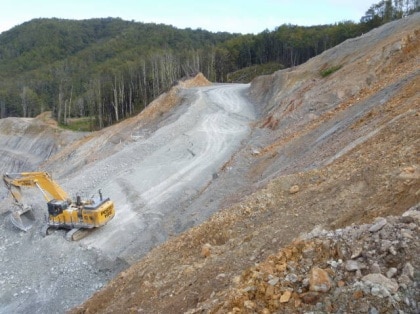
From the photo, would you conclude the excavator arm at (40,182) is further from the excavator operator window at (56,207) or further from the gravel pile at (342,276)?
the gravel pile at (342,276)

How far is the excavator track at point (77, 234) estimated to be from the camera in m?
17.5

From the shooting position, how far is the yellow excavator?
693 inches

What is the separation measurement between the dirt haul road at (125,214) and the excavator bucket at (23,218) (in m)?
0.30

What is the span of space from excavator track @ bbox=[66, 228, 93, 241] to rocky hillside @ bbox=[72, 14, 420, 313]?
4.84 metres

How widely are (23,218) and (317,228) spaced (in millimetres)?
14361

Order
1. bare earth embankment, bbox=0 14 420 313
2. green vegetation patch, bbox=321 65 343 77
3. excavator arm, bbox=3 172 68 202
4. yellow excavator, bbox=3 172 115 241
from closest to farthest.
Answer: bare earth embankment, bbox=0 14 420 313 < yellow excavator, bbox=3 172 115 241 < excavator arm, bbox=3 172 68 202 < green vegetation patch, bbox=321 65 343 77

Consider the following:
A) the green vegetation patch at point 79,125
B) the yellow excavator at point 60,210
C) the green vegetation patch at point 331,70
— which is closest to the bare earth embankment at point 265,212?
the yellow excavator at point 60,210

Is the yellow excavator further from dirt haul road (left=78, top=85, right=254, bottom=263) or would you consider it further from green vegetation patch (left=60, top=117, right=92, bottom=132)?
green vegetation patch (left=60, top=117, right=92, bottom=132)

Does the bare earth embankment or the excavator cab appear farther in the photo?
the excavator cab

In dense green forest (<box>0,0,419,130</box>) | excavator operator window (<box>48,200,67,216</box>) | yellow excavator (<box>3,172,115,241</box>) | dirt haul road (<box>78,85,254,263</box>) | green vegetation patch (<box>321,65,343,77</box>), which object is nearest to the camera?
dirt haul road (<box>78,85,254,263</box>)

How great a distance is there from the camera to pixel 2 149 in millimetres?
54875

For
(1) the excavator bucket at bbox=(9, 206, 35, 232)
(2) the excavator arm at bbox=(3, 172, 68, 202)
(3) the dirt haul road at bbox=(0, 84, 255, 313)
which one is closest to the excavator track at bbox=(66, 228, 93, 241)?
(3) the dirt haul road at bbox=(0, 84, 255, 313)

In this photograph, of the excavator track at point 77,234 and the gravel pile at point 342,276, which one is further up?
the gravel pile at point 342,276

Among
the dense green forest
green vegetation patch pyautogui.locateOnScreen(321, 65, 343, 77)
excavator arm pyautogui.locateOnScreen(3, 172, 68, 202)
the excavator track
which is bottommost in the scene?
the excavator track
